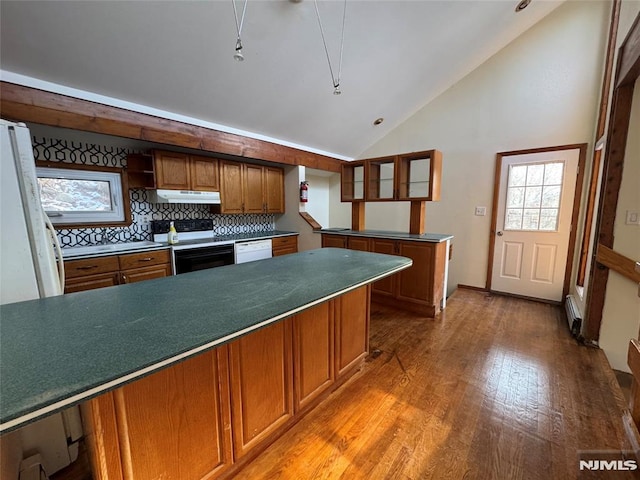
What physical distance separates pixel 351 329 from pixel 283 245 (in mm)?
2610

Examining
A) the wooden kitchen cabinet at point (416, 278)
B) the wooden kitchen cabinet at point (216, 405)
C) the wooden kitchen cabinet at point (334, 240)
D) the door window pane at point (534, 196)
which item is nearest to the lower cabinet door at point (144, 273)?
the wooden kitchen cabinet at point (216, 405)

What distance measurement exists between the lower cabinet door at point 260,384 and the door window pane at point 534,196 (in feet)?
12.6

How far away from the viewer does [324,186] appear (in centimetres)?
575

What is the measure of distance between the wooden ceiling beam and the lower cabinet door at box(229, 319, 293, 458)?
2.55 m

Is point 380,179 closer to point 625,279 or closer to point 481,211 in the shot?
point 481,211

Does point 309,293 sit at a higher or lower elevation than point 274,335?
higher

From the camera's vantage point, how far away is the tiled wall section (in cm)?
275

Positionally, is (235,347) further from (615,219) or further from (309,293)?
(615,219)

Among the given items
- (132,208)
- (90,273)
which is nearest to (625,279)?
(90,273)

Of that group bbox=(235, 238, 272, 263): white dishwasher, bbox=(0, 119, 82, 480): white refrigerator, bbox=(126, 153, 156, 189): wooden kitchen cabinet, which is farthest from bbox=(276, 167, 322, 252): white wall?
bbox=(0, 119, 82, 480): white refrigerator

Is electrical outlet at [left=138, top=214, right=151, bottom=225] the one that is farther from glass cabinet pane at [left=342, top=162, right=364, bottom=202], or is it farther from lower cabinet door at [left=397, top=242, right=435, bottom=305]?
Answer: lower cabinet door at [left=397, top=242, right=435, bottom=305]

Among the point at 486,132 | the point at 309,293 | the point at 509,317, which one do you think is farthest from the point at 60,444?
the point at 486,132

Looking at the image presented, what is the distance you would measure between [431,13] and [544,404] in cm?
359

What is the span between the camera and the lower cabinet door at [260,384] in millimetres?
1224
